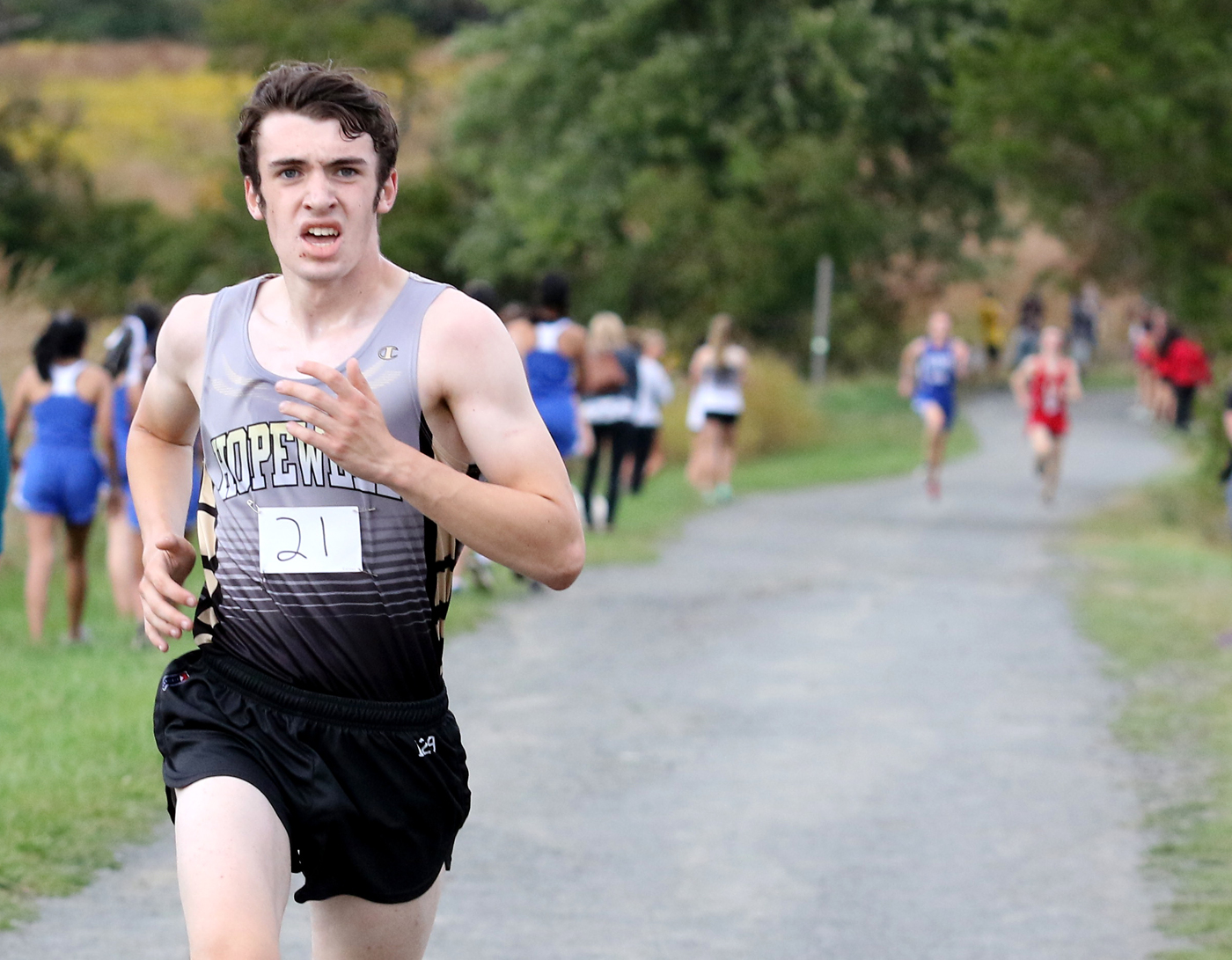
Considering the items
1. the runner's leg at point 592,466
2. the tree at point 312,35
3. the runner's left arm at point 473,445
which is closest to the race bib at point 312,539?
the runner's left arm at point 473,445

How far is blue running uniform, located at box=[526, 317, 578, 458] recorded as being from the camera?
1316cm

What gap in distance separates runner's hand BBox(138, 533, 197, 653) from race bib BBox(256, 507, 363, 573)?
16 centimetres

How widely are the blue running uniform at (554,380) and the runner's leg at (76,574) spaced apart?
356 centimetres

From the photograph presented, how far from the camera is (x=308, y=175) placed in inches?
129

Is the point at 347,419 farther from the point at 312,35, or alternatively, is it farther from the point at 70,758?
the point at 312,35

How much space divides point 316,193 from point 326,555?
590mm

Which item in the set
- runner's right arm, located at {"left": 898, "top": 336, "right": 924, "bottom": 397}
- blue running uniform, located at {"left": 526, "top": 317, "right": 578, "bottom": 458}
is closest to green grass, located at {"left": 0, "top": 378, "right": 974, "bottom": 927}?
blue running uniform, located at {"left": 526, "top": 317, "right": 578, "bottom": 458}

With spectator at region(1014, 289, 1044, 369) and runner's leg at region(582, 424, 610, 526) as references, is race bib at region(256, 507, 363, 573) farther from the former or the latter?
spectator at region(1014, 289, 1044, 369)

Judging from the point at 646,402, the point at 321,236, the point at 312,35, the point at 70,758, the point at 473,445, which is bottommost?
the point at 70,758

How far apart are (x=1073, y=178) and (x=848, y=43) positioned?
20803 millimetres

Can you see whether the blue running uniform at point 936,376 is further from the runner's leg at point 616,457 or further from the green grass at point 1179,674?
the runner's leg at point 616,457

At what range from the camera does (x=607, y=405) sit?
17516mm

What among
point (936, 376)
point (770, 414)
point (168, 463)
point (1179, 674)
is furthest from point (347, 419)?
point (770, 414)

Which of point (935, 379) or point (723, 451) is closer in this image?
point (723, 451)
